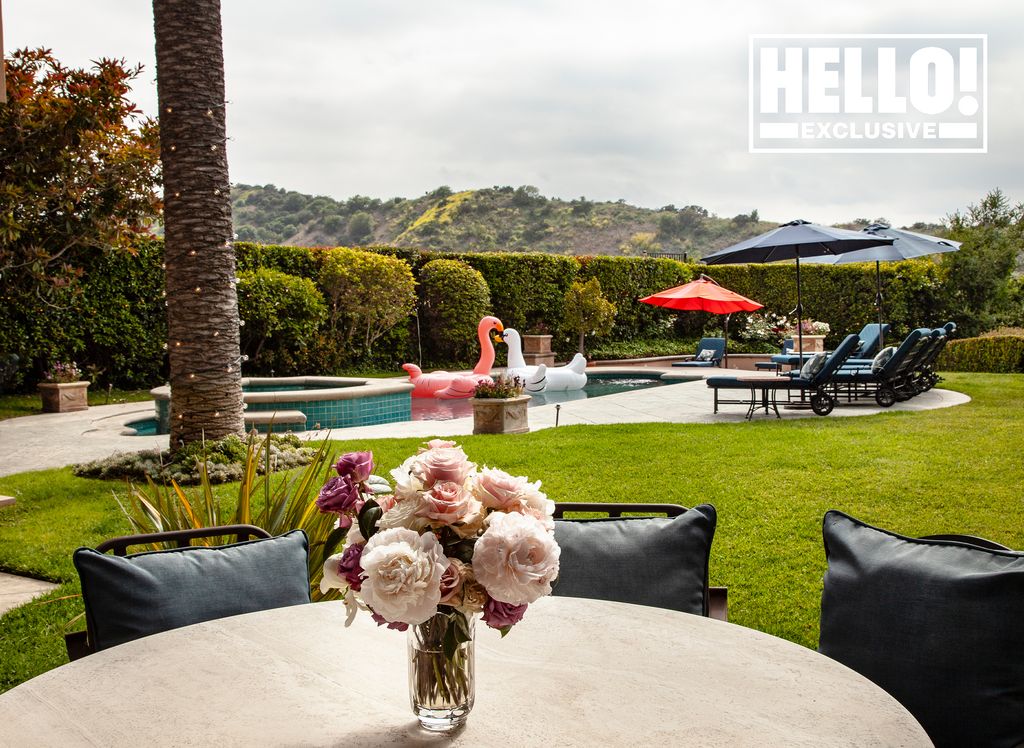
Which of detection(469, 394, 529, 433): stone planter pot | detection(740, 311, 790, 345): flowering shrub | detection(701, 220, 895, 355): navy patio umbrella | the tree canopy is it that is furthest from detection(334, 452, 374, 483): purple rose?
detection(740, 311, 790, 345): flowering shrub

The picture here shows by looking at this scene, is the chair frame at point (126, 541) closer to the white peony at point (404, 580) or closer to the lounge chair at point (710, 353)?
the white peony at point (404, 580)

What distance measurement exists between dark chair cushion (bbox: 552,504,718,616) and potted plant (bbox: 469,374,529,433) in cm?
641

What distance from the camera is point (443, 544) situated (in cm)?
132

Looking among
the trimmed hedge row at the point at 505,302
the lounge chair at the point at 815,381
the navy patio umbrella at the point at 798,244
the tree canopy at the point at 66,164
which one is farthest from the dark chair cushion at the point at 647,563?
the trimmed hedge row at the point at 505,302

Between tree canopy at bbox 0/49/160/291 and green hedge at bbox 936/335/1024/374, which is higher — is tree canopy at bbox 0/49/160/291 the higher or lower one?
the higher one

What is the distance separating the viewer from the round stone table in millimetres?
1341

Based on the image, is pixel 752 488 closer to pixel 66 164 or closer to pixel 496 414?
pixel 496 414

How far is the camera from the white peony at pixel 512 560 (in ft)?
4.09

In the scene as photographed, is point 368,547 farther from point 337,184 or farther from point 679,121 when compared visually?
point 337,184

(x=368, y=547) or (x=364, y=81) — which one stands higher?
(x=364, y=81)

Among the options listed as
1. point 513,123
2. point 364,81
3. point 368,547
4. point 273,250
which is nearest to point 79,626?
point 368,547

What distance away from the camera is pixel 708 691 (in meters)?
1.49

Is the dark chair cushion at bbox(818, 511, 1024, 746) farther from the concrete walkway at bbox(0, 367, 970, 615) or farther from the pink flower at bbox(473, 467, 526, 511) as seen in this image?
the concrete walkway at bbox(0, 367, 970, 615)

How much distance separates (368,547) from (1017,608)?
134 centimetres
